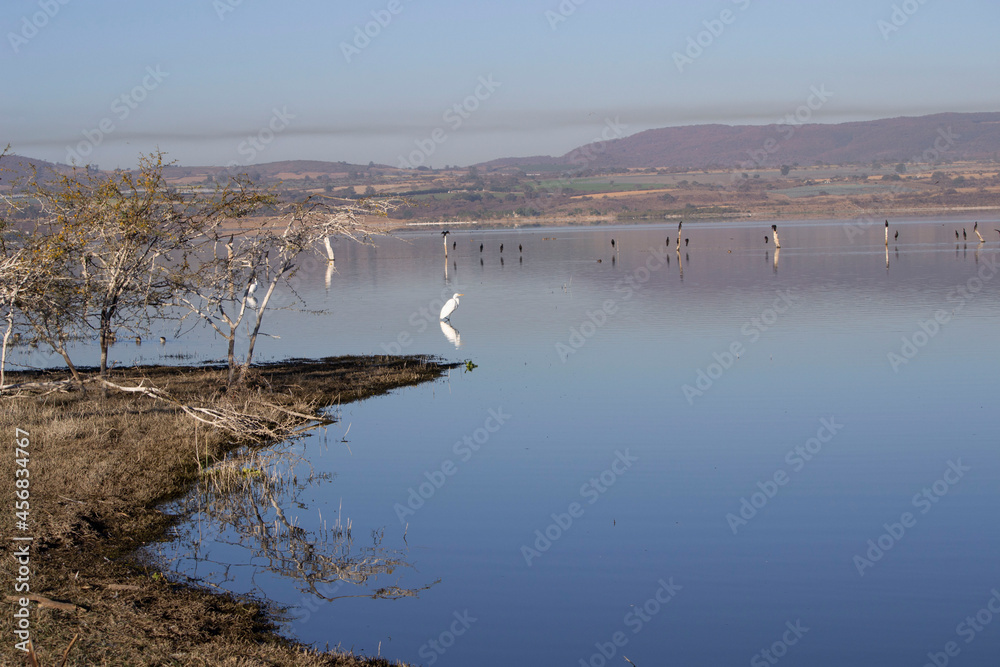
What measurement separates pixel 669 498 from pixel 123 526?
7015mm

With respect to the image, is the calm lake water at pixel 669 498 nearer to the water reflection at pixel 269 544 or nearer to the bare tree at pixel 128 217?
the water reflection at pixel 269 544

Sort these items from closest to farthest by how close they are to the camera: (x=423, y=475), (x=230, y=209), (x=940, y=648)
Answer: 1. (x=940, y=648)
2. (x=423, y=475)
3. (x=230, y=209)

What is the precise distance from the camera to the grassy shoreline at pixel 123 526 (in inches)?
307

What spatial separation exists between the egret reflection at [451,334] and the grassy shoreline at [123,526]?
9.26 metres

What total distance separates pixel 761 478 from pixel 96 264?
1393cm

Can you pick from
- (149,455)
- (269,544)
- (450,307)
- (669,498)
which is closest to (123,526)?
(269,544)

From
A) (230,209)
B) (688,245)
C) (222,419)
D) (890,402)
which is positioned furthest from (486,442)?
(688,245)

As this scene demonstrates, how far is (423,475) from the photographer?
15.2 metres

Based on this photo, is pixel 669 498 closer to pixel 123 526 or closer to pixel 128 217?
pixel 123 526

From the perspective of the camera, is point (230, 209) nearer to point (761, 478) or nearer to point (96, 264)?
point (96, 264)

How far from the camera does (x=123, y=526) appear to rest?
11609 millimetres

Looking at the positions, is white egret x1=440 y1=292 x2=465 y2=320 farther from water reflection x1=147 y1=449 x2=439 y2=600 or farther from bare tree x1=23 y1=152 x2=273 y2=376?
water reflection x1=147 y1=449 x2=439 y2=600

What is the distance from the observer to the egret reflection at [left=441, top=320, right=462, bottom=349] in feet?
103

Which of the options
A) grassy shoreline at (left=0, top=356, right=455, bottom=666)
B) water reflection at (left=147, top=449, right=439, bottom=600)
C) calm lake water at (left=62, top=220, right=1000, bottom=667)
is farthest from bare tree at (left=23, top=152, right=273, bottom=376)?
water reflection at (left=147, top=449, right=439, bottom=600)
